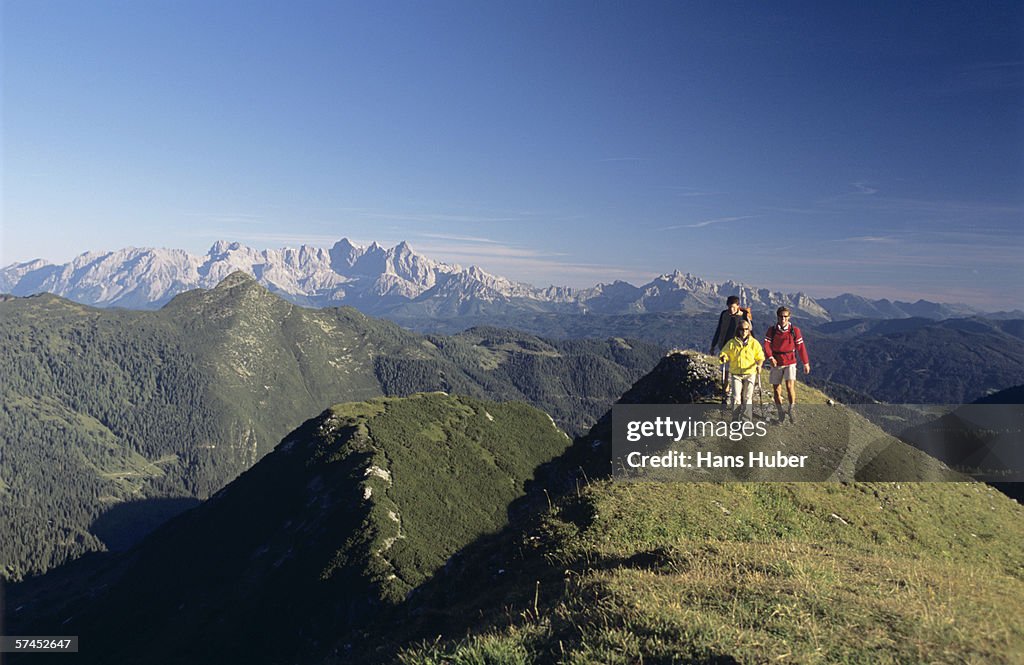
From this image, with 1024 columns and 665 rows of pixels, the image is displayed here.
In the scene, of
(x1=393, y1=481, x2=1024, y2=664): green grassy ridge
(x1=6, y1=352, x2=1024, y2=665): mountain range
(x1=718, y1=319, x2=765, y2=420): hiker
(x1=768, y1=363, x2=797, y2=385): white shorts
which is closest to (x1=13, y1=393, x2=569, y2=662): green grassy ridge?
(x1=6, y1=352, x2=1024, y2=665): mountain range

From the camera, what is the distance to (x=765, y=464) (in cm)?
2811

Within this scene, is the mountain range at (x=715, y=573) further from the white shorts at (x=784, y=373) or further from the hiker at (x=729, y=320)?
the hiker at (x=729, y=320)

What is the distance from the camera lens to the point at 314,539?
109 meters

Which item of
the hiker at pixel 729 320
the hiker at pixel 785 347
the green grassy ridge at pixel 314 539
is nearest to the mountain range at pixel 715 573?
the hiker at pixel 785 347

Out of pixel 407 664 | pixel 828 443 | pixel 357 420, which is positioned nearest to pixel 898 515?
pixel 828 443

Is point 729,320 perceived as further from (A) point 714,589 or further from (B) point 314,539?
(B) point 314,539

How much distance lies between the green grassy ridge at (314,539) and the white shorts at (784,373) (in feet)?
192

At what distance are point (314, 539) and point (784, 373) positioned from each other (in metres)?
111

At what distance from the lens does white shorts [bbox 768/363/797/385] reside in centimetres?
2633

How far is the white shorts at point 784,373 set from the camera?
2633 centimetres

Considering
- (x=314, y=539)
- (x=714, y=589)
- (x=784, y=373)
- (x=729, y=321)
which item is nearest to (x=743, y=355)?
(x=729, y=321)

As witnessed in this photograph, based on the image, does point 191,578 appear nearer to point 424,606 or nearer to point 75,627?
point 75,627

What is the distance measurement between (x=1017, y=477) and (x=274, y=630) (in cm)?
16524

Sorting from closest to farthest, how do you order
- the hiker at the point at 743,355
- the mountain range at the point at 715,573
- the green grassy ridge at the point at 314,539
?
the mountain range at the point at 715,573 → the hiker at the point at 743,355 → the green grassy ridge at the point at 314,539
